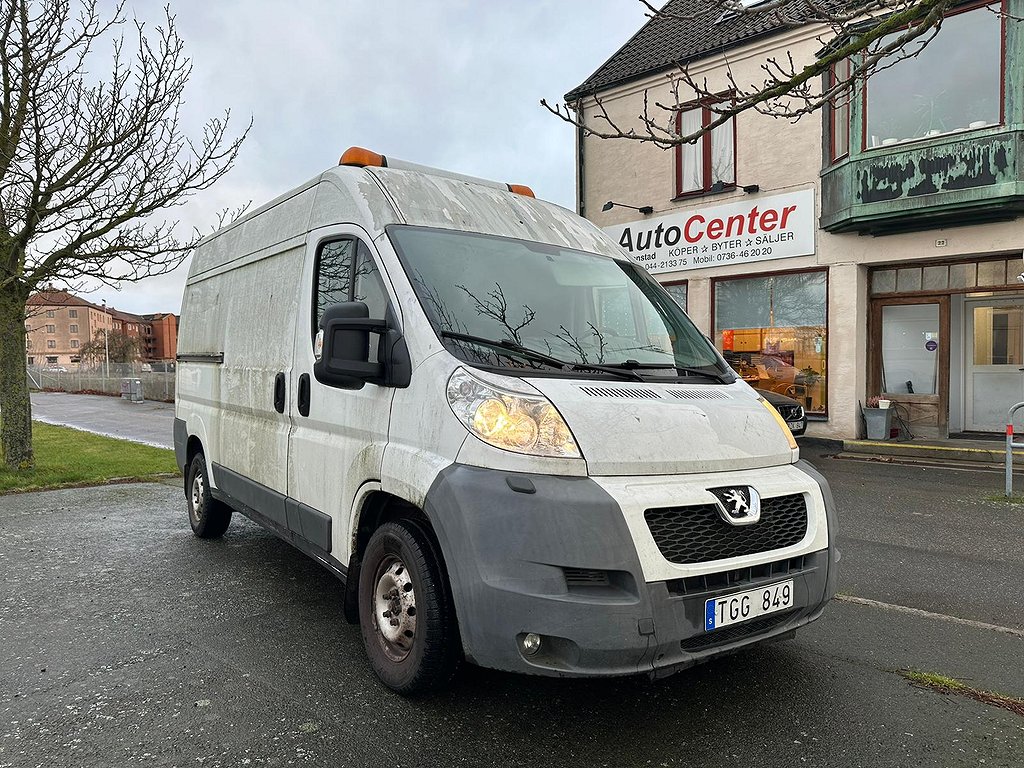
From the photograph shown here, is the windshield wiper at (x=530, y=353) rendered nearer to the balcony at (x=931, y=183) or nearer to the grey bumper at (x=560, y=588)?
the grey bumper at (x=560, y=588)

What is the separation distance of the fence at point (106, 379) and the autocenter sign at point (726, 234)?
2219 centimetres

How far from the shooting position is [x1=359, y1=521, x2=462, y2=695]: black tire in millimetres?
3031

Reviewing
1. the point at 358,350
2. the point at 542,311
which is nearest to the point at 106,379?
the point at 358,350

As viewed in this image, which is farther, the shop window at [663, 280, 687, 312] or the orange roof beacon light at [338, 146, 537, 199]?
the shop window at [663, 280, 687, 312]

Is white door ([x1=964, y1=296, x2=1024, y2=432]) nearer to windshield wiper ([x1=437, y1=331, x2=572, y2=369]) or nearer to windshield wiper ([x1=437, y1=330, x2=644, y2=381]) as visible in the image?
windshield wiper ([x1=437, y1=330, x2=644, y2=381])

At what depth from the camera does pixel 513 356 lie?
10.6 ft

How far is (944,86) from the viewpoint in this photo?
39.0 ft

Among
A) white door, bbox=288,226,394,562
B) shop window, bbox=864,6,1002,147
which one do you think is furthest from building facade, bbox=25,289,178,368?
white door, bbox=288,226,394,562

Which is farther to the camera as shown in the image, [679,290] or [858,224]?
[679,290]

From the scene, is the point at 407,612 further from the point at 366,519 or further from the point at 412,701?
the point at 366,519

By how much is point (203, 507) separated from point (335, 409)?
294 cm

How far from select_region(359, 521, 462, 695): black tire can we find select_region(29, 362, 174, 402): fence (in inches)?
1172

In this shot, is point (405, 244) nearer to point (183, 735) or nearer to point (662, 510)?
point (662, 510)

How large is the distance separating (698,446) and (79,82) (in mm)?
8831
